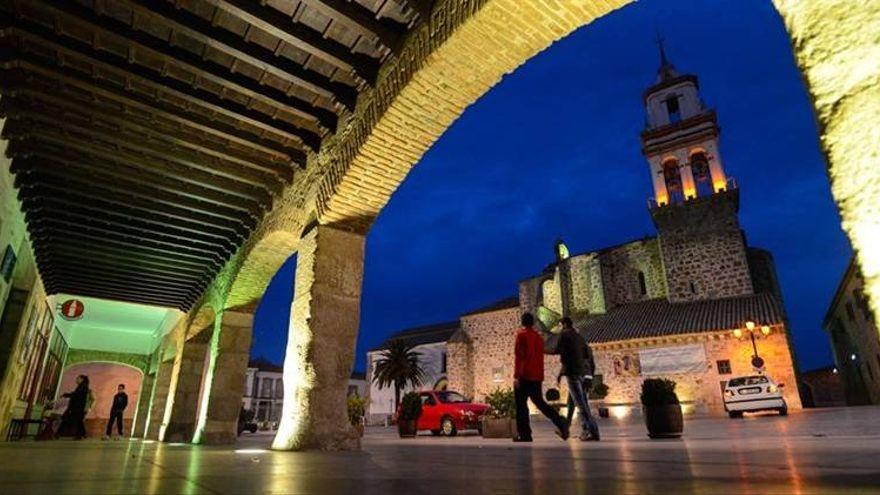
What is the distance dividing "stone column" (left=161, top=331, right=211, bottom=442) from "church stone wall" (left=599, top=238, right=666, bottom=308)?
1962 cm

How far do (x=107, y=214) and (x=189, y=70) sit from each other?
4195 mm

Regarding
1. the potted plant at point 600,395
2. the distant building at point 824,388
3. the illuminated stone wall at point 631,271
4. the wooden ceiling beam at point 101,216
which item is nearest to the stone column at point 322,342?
the wooden ceiling beam at point 101,216

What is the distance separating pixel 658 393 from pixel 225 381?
6.70 m

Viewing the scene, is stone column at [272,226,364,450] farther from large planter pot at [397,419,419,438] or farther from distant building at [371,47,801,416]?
distant building at [371,47,801,416]

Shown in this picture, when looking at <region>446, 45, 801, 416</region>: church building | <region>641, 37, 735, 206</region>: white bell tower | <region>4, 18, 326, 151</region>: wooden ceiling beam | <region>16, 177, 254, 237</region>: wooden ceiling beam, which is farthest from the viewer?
<region>641, 37, 735, 206</region>: white bell tower

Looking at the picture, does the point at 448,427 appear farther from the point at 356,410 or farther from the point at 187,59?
the point at 187,59

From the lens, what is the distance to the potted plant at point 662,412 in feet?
17.6

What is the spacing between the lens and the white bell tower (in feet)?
70.9

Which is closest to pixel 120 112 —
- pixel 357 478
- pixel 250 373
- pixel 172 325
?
pixel 357 478

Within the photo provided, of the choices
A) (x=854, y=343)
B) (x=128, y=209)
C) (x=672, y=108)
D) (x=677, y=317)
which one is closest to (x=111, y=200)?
(x=128, y=209)

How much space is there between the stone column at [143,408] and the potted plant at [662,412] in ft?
45.8

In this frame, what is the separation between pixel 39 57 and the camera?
446cm

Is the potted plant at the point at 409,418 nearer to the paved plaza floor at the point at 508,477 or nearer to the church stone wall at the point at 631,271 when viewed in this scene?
the paved plaza floor at the point at 508,477

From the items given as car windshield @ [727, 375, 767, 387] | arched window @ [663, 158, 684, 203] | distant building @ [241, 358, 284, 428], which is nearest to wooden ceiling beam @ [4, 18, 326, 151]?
car windshield @ [727, 375, 767, 387]
